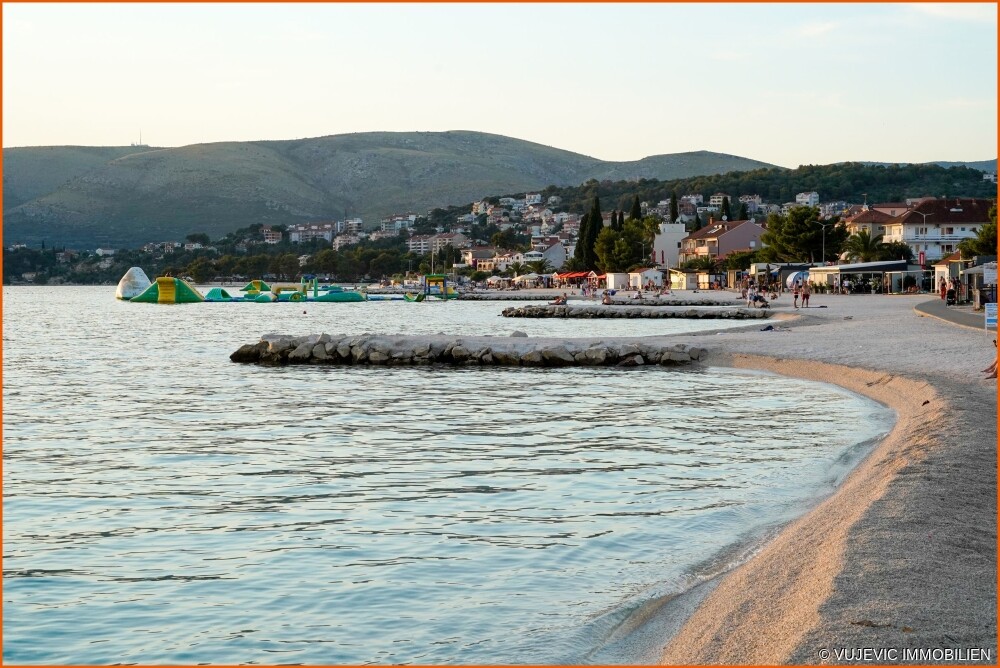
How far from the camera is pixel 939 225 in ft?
371

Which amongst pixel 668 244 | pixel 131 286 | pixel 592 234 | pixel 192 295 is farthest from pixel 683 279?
pixel 131 286

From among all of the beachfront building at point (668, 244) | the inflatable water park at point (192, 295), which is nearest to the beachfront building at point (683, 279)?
the beachfront building at point (668, 244)

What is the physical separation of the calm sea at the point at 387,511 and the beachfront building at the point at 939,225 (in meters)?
95.6

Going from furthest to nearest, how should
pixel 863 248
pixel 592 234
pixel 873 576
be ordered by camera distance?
pixel 592 234, pixel 863 248, pixel 873 576

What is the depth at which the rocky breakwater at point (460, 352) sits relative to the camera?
33688mm

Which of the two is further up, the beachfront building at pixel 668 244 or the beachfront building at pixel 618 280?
the beachfront building at pixel 668 244

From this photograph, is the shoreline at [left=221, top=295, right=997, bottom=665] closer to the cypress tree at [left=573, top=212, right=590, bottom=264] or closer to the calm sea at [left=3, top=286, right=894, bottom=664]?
the calm sea at [left=3, top=286, right=894, bottom=664]

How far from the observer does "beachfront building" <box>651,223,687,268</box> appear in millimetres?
146750

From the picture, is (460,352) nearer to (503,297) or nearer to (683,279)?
(683,279)

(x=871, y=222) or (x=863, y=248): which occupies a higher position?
(x=871, y=222)

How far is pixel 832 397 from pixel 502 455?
10.2m

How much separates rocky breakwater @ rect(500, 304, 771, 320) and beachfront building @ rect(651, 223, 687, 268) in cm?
6874

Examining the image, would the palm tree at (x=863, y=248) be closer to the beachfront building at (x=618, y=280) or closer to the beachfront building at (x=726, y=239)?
the beachfront building at (x=726, y=239)

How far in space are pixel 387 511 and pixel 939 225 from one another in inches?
4428
